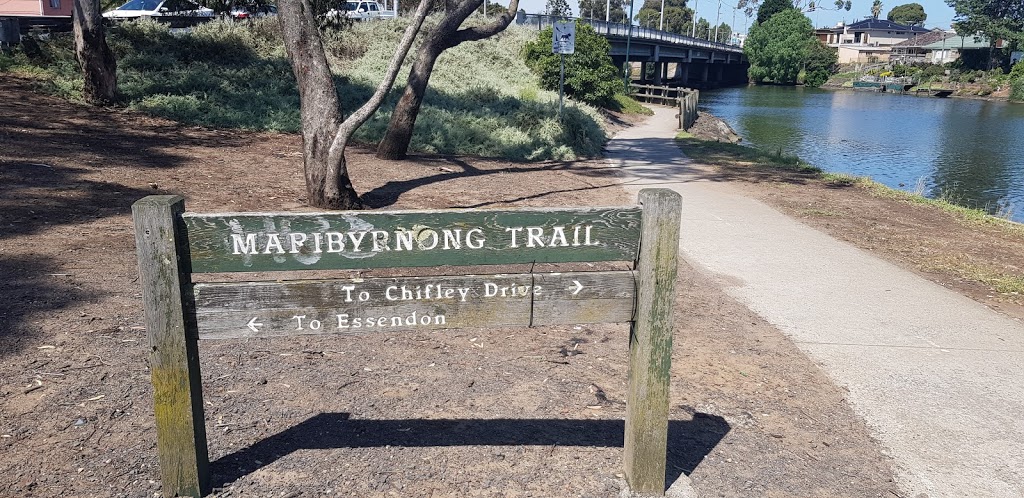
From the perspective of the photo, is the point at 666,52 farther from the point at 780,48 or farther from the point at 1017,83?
the point at 1017,83

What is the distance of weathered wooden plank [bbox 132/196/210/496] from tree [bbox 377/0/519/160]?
1046cm

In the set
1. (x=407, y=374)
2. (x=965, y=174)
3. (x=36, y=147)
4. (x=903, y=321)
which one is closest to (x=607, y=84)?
(x=965, y=174)

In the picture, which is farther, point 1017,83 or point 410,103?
point 1017,83

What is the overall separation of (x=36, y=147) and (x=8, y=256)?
5.18 metres

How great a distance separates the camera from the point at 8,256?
6.75m

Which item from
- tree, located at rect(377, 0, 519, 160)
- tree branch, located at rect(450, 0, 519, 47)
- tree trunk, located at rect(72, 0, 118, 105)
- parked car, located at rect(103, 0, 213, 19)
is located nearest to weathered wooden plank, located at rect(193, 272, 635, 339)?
tree branch, located at rect(450, 0, 519, 47)

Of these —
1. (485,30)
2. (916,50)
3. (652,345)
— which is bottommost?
(652,345)

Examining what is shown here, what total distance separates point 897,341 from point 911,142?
97.6 ft

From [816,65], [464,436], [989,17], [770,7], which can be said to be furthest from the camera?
[770,7]

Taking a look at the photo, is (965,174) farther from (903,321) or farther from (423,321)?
(423,321)

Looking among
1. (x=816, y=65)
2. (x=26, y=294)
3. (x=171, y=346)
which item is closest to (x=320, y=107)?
(x=26, y=294)

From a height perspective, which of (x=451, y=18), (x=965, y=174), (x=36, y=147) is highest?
(x=451, y=18)

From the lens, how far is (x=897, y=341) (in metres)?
6.09

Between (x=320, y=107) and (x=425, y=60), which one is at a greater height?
(x=425, y=60)
